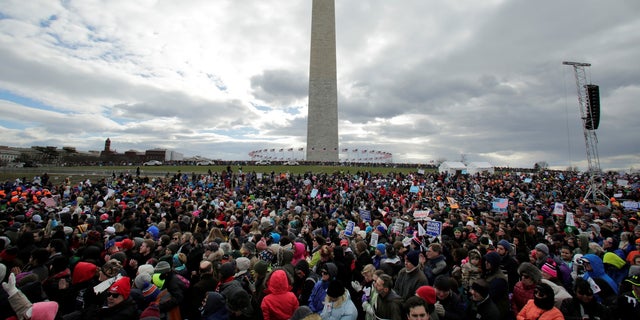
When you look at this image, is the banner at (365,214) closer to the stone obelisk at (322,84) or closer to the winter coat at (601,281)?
the winter coat at (601,281)

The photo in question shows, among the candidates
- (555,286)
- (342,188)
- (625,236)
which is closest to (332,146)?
(342,188)

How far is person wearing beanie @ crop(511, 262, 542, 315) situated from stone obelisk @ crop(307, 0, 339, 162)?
45.9 m

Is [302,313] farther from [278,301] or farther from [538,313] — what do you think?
[538,313]

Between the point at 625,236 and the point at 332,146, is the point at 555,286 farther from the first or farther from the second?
the point at 332,146

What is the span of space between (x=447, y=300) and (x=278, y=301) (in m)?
2.16

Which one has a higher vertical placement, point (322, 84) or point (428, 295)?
point (322, 84)

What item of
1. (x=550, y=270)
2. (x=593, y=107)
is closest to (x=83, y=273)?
(x=550, y=270)

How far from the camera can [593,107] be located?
20516 millimetres

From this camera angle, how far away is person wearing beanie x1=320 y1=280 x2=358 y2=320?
407cm

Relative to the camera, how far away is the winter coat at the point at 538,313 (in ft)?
12.2

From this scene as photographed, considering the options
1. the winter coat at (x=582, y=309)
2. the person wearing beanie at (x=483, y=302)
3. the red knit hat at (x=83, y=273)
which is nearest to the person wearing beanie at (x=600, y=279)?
the winter coat at (x=582, y=309)

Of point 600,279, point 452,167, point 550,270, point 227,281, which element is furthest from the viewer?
point 452,167

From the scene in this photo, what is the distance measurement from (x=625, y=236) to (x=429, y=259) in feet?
19.2

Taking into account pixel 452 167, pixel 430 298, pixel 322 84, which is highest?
pixel 322 84
